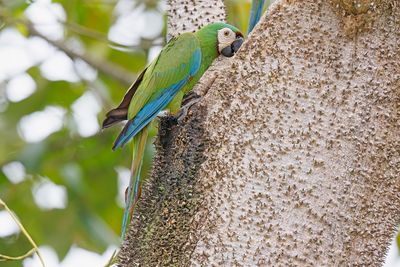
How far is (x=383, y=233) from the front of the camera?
195 cm

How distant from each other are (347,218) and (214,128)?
14.8 inches

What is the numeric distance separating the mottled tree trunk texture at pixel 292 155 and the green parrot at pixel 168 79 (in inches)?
16.7

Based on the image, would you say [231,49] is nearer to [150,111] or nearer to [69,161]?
[150,111]

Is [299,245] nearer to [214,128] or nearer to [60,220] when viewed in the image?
[214,128]

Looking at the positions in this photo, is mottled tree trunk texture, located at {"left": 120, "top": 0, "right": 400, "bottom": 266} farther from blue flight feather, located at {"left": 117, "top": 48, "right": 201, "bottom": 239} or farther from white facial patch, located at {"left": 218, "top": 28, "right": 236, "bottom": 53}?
white facial patch, located at {"left": 218, "top": 28, "right": 236, "bottom": 53}

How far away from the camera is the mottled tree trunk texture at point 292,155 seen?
74.7 inches

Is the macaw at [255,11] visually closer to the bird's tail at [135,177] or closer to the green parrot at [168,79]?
the green parrot at [168,79]

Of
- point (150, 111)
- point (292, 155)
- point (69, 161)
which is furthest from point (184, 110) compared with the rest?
point (69, 161)

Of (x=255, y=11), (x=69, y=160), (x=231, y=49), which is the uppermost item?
(x=231, y=49)

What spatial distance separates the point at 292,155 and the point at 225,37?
2.97 feet

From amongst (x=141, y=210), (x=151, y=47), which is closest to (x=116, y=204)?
(x=151, y=47)

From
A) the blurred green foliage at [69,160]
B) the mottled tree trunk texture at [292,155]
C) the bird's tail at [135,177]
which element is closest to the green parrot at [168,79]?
the bird's tail at [135,177]

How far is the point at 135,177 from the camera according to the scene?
2404 mm

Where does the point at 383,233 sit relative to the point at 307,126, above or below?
below
